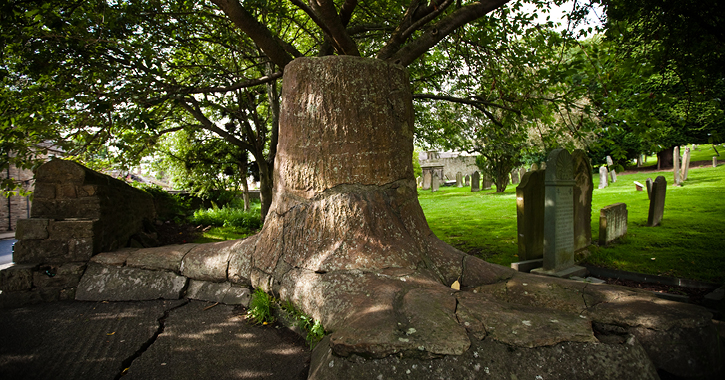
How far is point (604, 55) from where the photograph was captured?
5.56m

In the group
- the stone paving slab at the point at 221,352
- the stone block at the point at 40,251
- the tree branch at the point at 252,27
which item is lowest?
the stone paving slab at the point at 221,352

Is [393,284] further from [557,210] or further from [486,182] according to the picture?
[486,182]

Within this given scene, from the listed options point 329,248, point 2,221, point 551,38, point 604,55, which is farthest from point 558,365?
point 2,221

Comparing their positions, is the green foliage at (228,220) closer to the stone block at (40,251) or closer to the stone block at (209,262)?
the stone block at (40,251)

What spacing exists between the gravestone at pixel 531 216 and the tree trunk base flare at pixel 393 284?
259 cm

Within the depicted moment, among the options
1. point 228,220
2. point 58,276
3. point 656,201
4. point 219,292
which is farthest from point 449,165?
point 58,276

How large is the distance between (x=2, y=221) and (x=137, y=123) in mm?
16901

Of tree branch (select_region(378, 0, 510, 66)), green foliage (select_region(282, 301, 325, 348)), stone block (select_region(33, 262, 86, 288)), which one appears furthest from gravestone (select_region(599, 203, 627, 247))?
stone block (select_region(33, 262, 86, 288))

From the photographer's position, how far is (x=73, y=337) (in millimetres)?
3213

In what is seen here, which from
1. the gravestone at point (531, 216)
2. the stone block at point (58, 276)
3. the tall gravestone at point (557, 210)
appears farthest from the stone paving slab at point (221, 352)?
the gravestone at point (531, 216)

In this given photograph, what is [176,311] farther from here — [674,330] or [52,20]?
[674,330]

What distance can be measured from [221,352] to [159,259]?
2.17 m

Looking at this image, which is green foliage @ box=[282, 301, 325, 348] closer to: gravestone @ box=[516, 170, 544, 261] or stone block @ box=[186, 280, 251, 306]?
stone block @ box=[186, 280, 251, 306]

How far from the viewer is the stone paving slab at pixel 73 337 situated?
267 centimetres
